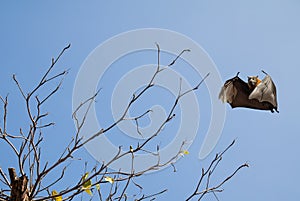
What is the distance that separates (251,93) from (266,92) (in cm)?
18

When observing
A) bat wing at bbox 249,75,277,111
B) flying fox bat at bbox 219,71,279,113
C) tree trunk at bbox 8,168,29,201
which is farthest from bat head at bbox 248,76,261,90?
tree trunk at bbox 8,168,29,201

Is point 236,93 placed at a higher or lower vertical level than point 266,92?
higher

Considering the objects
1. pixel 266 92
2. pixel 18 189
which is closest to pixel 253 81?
pixel 266 92

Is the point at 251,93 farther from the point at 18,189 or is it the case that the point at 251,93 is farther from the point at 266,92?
the point at 18,189

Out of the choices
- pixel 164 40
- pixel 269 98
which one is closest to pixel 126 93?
pixel 164 40

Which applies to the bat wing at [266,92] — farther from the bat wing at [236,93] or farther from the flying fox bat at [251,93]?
the bat wing at [236,93]

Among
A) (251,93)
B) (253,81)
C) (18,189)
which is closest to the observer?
(18,189)

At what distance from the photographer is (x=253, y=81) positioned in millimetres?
2475

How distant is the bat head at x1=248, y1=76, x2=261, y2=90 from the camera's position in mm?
2465

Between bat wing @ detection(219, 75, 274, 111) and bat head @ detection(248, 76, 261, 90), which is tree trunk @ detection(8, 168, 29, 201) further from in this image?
bat head @ detection(248, 76, 261, 90)

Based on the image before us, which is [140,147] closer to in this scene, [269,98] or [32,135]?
[32,135]

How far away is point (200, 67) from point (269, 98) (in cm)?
71

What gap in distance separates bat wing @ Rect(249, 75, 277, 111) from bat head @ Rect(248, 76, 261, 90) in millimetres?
187

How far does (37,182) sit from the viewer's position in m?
0.90
